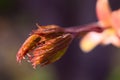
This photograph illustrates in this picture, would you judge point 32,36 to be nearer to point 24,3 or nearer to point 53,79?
point 53,79

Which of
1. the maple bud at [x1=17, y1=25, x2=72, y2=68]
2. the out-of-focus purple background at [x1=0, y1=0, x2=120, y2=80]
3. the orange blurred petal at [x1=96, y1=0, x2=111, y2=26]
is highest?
the out-of-focus purple background at [x1=0, y1=0, x2=120, y2=80]

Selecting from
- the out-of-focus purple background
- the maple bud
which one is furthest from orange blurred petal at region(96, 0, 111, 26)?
the out-of-focus purple background

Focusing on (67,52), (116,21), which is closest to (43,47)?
(116,21)

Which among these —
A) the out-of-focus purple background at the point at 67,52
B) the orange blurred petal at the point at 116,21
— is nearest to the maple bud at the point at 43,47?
the orange blurred petal at the point at 116,21

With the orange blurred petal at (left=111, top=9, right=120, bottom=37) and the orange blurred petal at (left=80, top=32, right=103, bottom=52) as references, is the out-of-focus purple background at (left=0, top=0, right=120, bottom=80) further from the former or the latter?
the orange blurred petal at (left=111, top=9, right=120, bottom=37)

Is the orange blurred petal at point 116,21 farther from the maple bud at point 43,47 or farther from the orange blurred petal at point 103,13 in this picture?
the maple bud at point 43,47

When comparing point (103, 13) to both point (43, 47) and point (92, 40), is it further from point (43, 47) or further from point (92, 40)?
point (43, 47)

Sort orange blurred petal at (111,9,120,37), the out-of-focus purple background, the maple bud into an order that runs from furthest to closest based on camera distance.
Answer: the out-of-focus purple background, orange blurred petal at (111,9,120,37), the maple bud

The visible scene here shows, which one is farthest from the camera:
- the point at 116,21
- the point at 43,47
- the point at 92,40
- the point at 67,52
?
the point at 67,52

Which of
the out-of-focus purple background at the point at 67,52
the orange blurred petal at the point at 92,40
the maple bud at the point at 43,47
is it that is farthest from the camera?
the out-of-focus purple background at the point at 67,52
